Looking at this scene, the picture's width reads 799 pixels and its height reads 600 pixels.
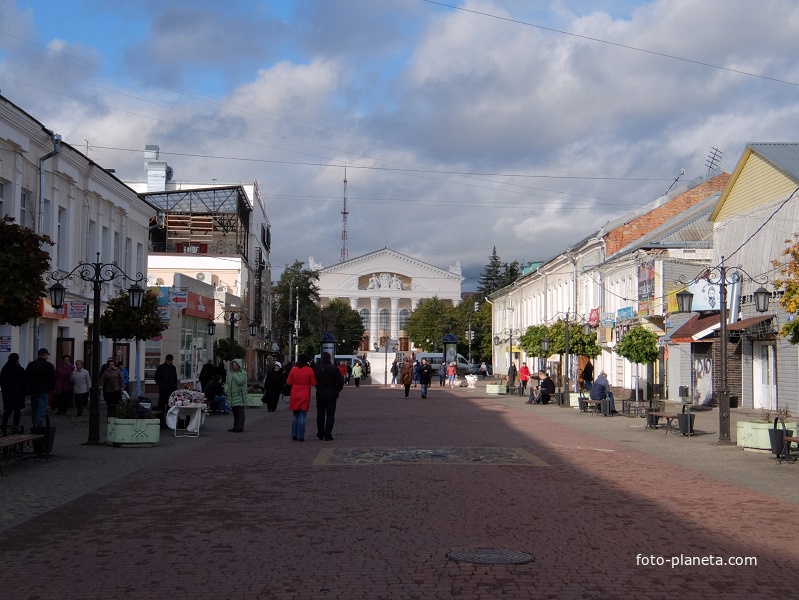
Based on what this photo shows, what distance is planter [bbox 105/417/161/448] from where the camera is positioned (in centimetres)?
1645

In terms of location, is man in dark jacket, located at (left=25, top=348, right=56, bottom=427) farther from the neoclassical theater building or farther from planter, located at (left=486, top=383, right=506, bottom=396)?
the neoclassical theater building

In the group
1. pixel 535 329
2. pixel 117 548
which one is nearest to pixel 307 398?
pixel 117 548

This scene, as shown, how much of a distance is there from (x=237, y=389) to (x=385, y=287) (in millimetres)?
99883

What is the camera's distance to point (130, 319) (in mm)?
24984

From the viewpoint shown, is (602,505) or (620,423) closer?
(602,505)

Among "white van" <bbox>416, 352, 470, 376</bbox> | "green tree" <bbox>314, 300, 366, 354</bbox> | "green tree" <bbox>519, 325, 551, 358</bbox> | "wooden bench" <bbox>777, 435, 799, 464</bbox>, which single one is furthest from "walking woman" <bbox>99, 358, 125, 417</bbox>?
"green tree" <bbox>314, 300, 366, 354</bbox>

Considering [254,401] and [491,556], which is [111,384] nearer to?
[254,401]

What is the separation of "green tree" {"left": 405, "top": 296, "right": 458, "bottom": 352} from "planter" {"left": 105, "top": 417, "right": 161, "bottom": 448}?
83430 millimetres

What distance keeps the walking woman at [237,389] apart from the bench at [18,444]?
17.5 feet

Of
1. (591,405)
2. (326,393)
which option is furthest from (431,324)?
(326,393)

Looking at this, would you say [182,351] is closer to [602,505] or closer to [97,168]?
[97,168]

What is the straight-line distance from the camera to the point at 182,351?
43.6 metres

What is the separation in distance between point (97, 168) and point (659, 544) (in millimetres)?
25038

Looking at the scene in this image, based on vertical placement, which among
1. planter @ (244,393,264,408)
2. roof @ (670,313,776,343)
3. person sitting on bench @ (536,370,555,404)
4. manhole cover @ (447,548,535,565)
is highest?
roof @ (670,313,776,343)
